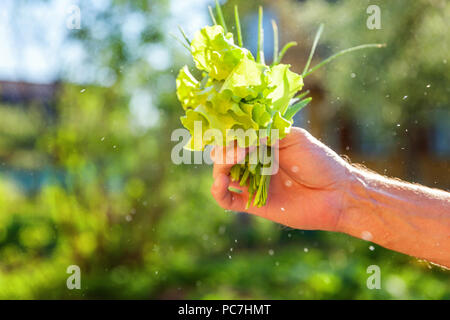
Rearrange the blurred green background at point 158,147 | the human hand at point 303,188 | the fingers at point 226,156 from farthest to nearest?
the blurred green background at point 158,147
the human hand at point 303,188
the fingers at point 226,156

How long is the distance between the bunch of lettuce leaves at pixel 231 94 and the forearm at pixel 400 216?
1.51 feet

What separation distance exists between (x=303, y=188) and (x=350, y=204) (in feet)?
0.61

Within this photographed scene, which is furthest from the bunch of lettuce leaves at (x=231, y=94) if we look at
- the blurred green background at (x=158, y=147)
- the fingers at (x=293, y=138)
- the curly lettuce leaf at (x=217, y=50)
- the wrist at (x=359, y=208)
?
the blurred green background at (x=158, y=147)

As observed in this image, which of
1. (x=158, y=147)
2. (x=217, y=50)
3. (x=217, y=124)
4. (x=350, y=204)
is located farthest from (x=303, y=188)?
(x=158, y=147)

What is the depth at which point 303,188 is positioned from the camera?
1583 millimetres

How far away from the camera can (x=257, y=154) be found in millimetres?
1417

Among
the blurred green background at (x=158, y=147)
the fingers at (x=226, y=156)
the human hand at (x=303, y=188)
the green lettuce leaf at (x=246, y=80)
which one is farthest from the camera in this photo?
the blurred green background at (x=158, y=147)

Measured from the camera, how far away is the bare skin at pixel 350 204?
1524 millimetres

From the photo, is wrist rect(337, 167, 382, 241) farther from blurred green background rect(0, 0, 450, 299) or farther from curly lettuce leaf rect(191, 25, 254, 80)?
blurred green background rect(0, 0, 450, 299)

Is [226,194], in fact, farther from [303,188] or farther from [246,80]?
[246,80]

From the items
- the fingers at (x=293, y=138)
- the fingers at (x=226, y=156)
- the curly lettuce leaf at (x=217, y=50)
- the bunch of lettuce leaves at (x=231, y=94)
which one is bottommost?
the fingers at (x=226, y=156)

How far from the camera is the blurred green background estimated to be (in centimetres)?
411

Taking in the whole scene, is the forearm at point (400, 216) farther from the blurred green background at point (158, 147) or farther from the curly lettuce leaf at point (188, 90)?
the blurred green background at point (158, 147)
